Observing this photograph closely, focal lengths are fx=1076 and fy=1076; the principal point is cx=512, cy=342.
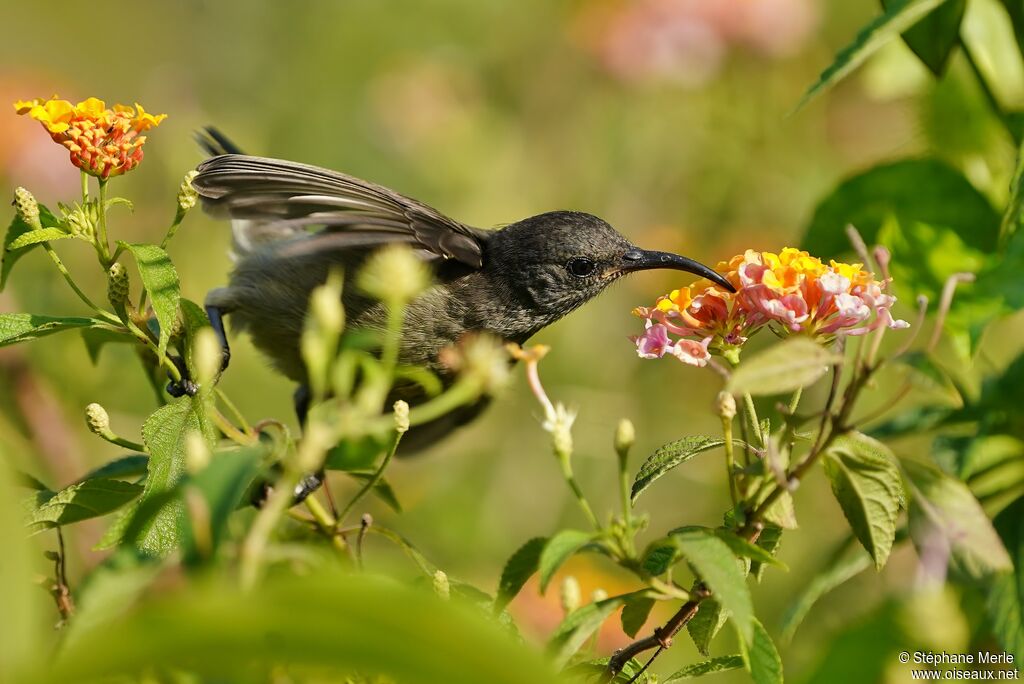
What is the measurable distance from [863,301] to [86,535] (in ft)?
5.36

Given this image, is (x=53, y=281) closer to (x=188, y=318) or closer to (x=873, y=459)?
(x=188, y=318)

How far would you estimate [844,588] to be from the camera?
2695 mm

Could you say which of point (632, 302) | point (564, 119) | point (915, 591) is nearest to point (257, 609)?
point (915, 591)

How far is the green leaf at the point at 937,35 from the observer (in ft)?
5.56

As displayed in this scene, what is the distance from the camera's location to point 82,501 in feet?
4.41

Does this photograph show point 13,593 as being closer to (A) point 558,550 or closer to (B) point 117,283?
(A) point 558,550

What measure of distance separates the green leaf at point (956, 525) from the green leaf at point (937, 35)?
Answer: 91 cm

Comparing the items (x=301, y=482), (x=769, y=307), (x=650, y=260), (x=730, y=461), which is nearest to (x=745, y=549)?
(x=730, y=461)

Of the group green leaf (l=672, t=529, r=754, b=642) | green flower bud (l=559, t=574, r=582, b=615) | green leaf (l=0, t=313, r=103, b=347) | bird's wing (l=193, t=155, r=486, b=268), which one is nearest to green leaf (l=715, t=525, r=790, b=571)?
green leaf (l=672, t=529, r=754, b=642)

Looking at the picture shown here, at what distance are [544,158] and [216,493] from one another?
3.99 meters

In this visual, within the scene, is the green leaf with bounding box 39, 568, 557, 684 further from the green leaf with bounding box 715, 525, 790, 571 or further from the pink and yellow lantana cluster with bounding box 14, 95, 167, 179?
the pink and yellow lantana cluster with bounding box 14, 95, 167, 179

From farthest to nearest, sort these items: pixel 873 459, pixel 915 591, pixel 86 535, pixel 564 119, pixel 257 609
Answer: pixel 564 119
pixel 86 535
pixel 873 459
pixel 915 591
pixel 257 609

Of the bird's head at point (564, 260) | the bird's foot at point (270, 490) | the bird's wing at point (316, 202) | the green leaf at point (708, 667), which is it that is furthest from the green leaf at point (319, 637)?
the bird's head at point (564, 260)

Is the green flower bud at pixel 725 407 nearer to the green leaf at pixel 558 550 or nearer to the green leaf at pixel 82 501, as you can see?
the green leaf at pixel 558 550
